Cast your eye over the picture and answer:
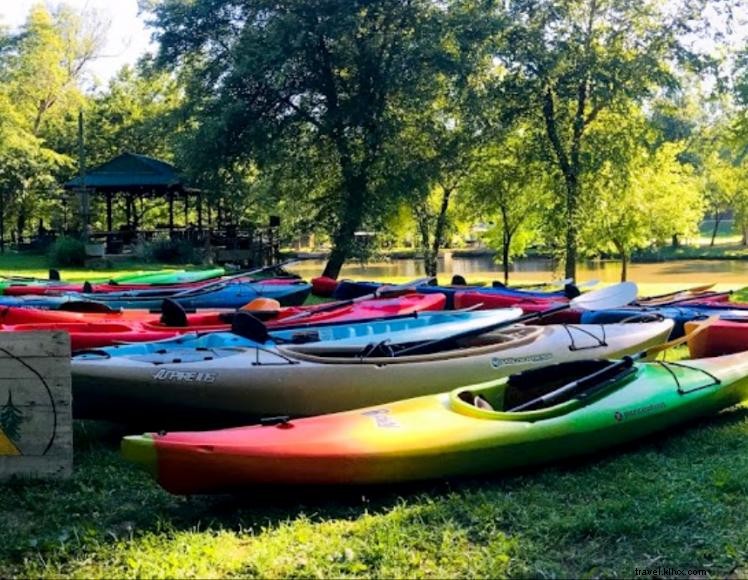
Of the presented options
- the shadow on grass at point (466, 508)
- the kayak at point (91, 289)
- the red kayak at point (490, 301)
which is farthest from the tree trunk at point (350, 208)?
the shadow on grass at point (466, 508)

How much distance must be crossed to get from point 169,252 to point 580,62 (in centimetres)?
1327

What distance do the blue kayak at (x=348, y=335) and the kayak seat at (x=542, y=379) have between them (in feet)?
3.71

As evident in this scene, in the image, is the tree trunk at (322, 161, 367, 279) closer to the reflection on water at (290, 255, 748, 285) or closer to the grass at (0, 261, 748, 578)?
the reflection on water at (290, 255, 748, 285)

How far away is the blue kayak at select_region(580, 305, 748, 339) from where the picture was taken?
833 centimetres

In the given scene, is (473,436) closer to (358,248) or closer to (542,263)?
(358,248)

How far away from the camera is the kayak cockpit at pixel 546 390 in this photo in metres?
4.72

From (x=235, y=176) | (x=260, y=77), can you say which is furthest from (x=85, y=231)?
(x=260, y=77)

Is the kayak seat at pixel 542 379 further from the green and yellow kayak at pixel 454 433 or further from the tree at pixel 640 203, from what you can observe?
the tree at pixel 640 203

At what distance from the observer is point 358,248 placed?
20188 millimetres

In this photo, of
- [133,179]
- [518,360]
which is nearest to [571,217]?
[133,179]

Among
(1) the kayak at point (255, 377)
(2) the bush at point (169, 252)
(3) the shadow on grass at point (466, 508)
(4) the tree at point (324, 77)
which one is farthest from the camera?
(2) the bush at point (169, 252)

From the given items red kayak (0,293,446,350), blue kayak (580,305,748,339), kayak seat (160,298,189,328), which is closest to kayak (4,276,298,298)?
red kayak (0,293,446,350)

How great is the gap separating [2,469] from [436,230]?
2273cm

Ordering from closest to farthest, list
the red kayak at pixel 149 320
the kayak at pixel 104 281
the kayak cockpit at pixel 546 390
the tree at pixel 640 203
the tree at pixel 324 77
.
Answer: the kayak cockpit at pixel 546 390, the red kayak at pixel 149 320, the kayak at pixel 104 281, the tree at pixel 324 77, the tree at pixel 640 203
